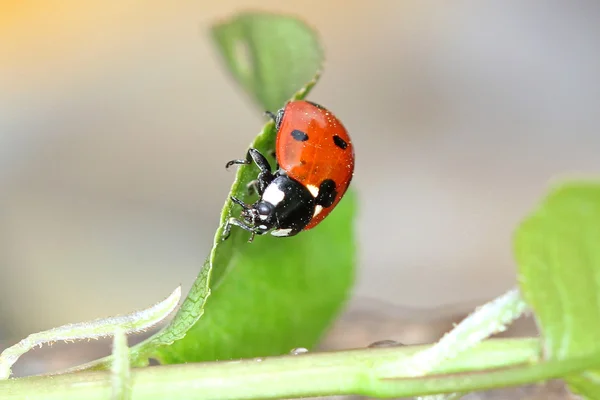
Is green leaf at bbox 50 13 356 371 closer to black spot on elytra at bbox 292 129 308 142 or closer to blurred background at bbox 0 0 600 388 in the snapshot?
black spot on elytra at bbox 292 129 308 142

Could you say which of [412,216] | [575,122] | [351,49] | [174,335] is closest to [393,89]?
[351,49]

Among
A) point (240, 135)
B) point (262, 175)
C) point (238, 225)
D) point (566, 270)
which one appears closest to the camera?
point (566, 270)

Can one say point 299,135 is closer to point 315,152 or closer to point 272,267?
point 315,152

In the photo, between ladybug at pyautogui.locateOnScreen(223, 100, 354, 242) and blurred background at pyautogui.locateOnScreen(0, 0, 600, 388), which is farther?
blurred background at pyautogui.locateOnScreen(0, 0, 600, 388)

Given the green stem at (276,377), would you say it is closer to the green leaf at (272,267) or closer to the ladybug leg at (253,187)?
the green leaf at (272,267)

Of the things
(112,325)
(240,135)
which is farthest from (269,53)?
(240,135)

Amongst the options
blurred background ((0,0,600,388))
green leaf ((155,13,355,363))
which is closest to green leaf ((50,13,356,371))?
green leaf ((155,13,355,363))

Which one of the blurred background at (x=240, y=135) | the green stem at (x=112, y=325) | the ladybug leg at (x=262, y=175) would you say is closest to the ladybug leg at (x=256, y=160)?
the ladybug leg at (x=262, y=175)

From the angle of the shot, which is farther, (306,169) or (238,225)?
(306,169)

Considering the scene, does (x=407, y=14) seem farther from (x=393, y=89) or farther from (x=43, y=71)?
(x=43, y=71)
